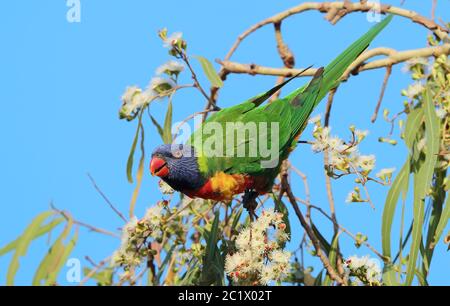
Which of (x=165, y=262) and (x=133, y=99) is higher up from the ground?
(x=133, y=99)

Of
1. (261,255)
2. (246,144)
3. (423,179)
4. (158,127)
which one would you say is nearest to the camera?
(261,255)

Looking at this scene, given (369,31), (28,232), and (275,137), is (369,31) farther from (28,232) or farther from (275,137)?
(28,232)

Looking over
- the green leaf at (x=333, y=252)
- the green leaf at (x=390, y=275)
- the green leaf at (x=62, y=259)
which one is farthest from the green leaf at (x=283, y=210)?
the green leaf at (x=62, y=259)

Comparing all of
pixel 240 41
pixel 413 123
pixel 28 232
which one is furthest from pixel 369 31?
pixel 28 232

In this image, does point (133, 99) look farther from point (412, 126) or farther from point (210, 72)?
point (412, 126)

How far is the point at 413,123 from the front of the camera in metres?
2.90

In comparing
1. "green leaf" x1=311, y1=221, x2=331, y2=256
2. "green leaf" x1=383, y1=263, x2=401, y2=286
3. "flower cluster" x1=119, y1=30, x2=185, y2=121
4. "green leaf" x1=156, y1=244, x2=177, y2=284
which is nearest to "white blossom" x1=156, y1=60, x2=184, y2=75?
"flower cluster" x1=119, y1=30, x2=185, y2=121

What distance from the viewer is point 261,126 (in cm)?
295

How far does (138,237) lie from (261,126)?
623 mm

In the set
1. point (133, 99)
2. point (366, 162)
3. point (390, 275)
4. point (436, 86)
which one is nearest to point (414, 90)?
point (436, 86)

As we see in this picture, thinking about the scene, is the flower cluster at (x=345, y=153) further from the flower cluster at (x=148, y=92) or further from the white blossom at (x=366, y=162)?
the flower cluster at (x=148, y=92)

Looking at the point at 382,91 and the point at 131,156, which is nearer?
the point at 382,91

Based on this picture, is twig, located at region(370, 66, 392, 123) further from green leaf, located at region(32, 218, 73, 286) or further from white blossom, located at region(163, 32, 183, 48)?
green leaf, located at region(32, 218, 73, 286)

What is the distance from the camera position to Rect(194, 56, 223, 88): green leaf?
9.58 ft
